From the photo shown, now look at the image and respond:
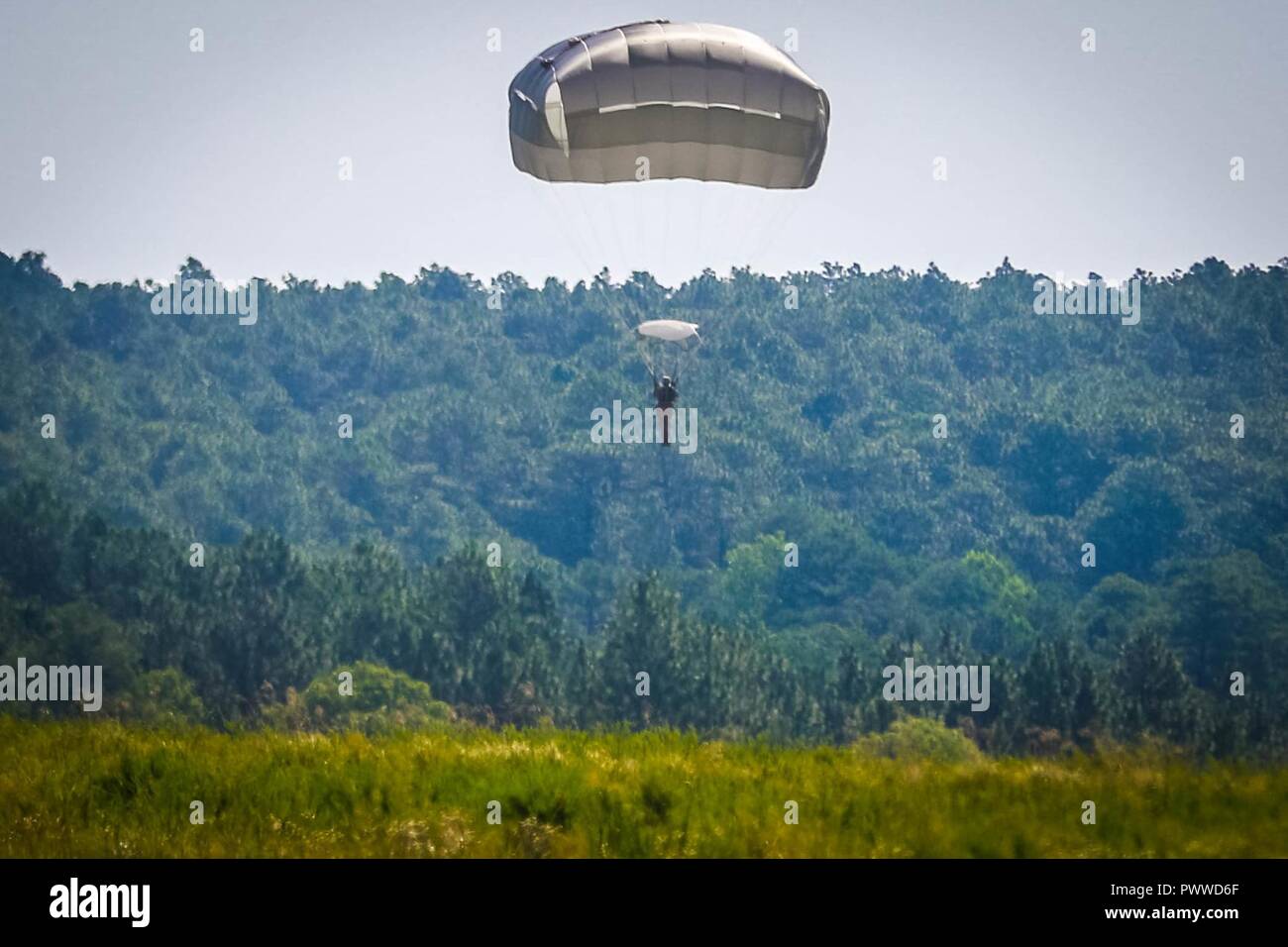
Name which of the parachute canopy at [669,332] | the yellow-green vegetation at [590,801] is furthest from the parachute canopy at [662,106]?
the yellow-green vegetation at [590,801]

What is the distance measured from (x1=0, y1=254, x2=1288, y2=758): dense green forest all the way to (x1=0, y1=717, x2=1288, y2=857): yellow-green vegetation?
66292mm

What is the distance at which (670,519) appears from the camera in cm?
16038

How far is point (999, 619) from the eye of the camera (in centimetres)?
13688

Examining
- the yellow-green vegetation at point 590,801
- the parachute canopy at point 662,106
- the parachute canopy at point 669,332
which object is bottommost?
the yellow-green vegetation at point 590,801

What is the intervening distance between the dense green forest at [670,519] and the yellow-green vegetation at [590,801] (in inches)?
2610

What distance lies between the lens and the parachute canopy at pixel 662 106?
2995 centimetres

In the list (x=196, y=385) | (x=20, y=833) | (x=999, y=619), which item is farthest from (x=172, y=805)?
(x=196, y=385)

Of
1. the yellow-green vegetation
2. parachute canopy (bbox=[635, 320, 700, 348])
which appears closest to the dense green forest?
parachute canopy (bbox=[635, 320, 700, 348])

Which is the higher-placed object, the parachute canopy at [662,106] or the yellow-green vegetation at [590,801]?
the parachute canopy at [662,106]

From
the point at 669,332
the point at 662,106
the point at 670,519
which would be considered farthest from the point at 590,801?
the point at 670,519

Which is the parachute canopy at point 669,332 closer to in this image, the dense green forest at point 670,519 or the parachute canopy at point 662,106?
the parachute canopy at point 662,106

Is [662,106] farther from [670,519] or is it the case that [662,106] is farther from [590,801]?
[670,519]

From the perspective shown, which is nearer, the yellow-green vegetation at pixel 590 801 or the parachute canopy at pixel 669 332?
the yellow-green vegetation at pixel 590 801
